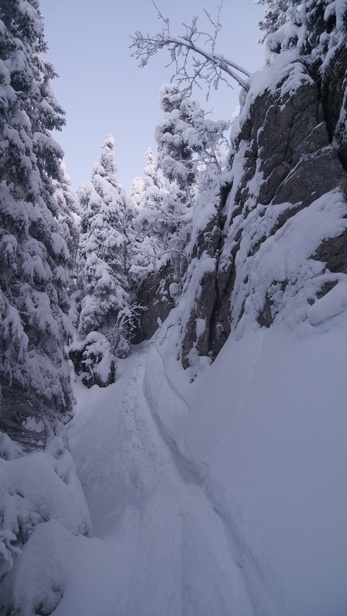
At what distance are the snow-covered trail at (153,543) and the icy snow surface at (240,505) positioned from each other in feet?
0.05

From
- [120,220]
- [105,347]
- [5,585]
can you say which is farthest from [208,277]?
[120,220]

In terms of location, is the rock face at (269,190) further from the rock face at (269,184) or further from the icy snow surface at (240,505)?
the icy snow surface at (240,505)

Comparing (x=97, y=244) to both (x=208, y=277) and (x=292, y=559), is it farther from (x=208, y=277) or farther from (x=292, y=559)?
(x=292, y=559)

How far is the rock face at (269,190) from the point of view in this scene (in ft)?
22.3

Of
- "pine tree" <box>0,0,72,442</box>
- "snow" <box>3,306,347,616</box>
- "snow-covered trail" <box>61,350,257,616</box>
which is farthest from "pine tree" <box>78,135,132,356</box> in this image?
"snow" <box>3,306,347,616</box>

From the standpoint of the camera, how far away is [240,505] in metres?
4.41

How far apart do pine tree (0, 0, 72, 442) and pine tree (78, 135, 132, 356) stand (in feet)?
28.0

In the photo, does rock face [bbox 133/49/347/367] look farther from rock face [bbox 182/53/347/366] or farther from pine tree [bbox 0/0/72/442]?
pine tree [bbox 0/0/72/442]

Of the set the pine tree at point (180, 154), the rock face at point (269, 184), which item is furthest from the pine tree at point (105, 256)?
the rock face at point (269, 184)

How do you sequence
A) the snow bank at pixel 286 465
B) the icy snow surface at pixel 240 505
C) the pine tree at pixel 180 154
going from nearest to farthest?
the snow bank at pixel 286 465 → the icy snow surface at pixel 240 505 → the pine tree at pixel 180 154

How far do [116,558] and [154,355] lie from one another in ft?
35.8

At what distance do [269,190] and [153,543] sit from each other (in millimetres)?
8388

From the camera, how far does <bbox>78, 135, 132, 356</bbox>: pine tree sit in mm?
18859

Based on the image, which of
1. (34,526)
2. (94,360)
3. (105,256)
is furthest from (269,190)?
(105,256)
